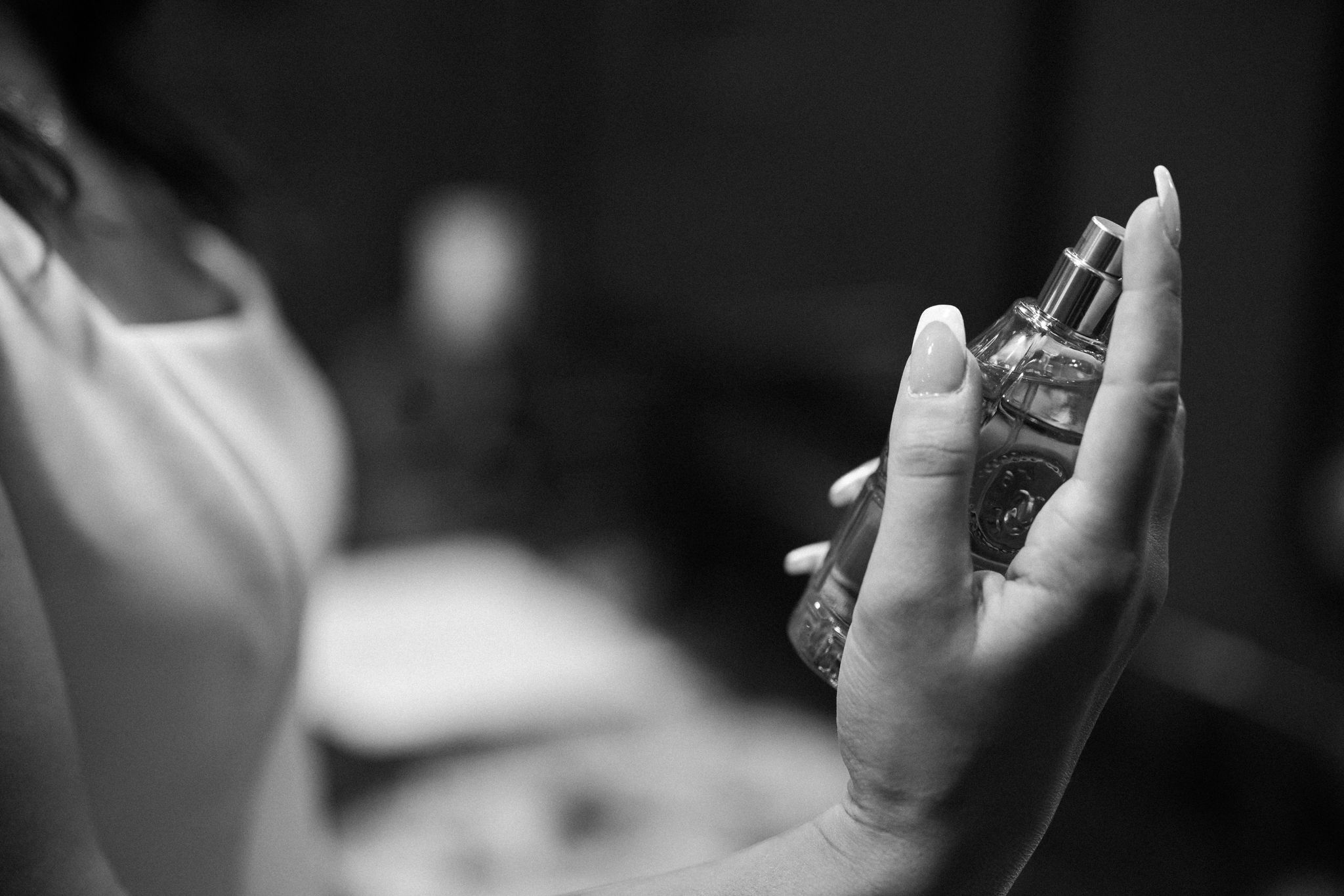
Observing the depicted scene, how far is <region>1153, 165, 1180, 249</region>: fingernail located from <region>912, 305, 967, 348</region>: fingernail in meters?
0.06

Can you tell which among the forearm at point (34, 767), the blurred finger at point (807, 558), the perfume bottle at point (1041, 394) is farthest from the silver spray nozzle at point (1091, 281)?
the forearm at point (34, 767)

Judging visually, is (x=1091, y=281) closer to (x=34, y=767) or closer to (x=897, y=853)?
(x=897, y=853)

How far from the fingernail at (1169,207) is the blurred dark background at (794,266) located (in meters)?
0.83

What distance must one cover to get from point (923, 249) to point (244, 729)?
1431 millimetres

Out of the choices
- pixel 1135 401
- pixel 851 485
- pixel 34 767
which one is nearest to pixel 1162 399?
pixel 1135 401

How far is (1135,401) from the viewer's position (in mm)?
322

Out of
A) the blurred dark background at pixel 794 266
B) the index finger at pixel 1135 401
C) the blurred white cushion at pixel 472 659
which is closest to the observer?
the index finger at pixel 1135 401

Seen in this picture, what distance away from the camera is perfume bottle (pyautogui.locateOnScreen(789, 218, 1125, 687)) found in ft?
1.22

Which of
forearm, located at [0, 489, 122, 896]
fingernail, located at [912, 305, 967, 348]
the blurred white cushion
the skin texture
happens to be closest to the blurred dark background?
the blurred white cushion

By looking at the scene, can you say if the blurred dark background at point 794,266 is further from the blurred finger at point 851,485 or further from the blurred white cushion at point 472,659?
the blurred finger at point 851,485

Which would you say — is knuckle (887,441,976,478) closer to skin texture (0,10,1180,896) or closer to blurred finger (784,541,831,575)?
skin texture (0,10,1180,896)

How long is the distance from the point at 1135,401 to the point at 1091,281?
0.07 m

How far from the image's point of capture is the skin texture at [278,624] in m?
0.33

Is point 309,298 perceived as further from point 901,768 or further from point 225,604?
point 901,768
